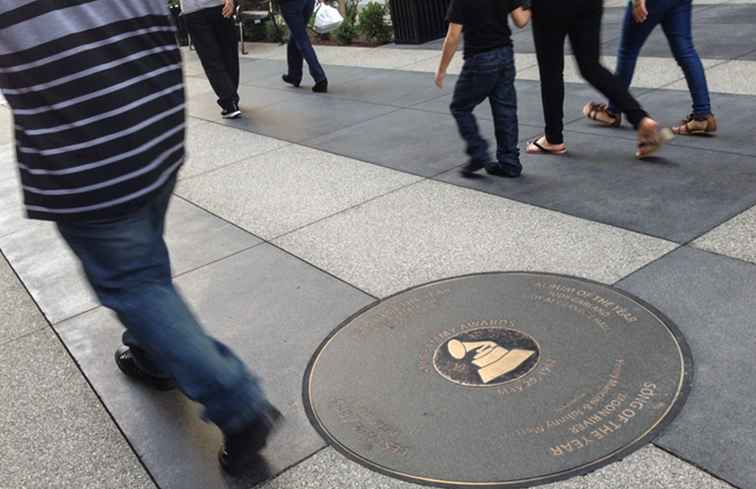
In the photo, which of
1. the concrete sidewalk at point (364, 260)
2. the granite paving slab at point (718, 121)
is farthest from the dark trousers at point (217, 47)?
the granite paving slab at point (718, 121)

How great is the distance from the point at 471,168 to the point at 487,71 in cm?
73

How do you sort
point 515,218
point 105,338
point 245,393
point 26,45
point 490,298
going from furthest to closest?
point 515,218 < point 105,338 < point 490,298 < point 245,393 < point 26,45

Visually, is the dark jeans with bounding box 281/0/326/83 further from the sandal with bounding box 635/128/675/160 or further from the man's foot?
the sandal with bounding box 635/128/675/160

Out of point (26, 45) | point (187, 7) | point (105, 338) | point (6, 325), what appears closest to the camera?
point (26, 45)

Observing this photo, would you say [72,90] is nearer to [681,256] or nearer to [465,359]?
[465,359]

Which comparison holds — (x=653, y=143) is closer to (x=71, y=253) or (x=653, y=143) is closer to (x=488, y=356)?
(x=488, y=356)

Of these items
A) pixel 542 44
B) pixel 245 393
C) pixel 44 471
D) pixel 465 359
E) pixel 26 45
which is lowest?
pixel 44 471

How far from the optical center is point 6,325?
13.8 ft

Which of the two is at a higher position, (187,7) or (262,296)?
(187,7)

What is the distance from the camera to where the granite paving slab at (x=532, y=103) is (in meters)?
6.44

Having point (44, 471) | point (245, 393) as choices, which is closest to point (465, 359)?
point (245, 393)

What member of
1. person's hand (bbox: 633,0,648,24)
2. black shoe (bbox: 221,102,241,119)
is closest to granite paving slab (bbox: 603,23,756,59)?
person's hand (bbox: 633,0,648,24)

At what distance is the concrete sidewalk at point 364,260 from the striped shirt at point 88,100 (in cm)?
113

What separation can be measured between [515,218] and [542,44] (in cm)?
149
